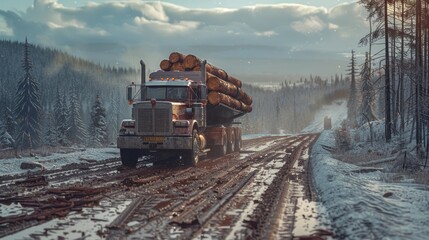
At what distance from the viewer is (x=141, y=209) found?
24.3 feet

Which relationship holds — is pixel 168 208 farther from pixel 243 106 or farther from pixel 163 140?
pixel 243 106

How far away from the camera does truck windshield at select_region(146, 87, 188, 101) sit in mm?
16375

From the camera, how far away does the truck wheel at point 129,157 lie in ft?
50.4

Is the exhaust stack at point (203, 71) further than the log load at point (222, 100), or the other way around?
the log load at point (222, 100)

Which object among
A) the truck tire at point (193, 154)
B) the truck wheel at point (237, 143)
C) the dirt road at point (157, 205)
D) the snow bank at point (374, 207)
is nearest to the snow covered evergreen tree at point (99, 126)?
the truck wheel at point (237, 143)

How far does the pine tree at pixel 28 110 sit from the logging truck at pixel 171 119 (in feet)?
137

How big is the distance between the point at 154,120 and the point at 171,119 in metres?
0.61

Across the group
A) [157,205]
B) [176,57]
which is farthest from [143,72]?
[157,205]

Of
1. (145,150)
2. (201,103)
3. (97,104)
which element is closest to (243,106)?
(201,103)

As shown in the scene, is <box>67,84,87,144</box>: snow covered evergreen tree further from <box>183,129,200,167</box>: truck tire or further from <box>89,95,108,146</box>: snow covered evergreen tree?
<box>183,129,200,167</box>: truck tire

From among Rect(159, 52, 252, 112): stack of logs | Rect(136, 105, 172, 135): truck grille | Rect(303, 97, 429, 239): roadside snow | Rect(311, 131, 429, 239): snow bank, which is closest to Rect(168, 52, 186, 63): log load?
Rect(159, 52, 252, 112): stack of logs

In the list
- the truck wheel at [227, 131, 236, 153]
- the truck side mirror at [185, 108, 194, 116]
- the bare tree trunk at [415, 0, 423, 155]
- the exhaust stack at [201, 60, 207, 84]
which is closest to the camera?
the truck side mirror at [185, 108, 194, 116]

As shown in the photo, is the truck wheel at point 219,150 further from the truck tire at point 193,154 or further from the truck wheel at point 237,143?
the truck tire at point 193,154

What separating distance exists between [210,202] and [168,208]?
926 millimetres
